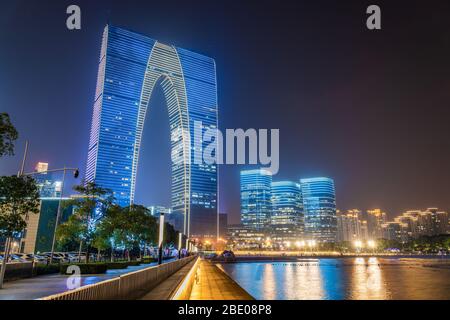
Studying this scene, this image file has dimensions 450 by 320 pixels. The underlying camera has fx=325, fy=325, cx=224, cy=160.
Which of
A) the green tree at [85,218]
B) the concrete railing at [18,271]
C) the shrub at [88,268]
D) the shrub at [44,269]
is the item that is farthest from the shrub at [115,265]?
the concrete railing at [18,271]

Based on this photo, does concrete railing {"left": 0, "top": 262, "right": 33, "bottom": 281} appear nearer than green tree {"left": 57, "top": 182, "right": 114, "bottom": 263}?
Yes

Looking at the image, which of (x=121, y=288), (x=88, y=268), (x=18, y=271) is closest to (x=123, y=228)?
(x=88, y=268)

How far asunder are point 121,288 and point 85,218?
2581cm

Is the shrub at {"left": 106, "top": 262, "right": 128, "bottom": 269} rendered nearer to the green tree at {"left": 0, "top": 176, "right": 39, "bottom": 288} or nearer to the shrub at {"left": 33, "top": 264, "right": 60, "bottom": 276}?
the shrub at {"left": 33, "top": 264, "right": 60, "bottom": 276}

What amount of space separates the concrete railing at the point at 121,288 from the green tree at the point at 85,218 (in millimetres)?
16102

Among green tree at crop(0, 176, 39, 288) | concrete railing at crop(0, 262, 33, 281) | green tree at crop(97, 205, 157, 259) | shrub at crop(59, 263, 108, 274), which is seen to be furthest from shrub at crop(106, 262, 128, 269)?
green tree at crop(0, 176, 39, 288)

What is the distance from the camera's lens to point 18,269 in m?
25.0

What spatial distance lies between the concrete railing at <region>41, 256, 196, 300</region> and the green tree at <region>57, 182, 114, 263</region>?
16.1m

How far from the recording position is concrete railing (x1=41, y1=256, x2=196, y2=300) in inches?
358

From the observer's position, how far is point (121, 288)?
13.6 m
